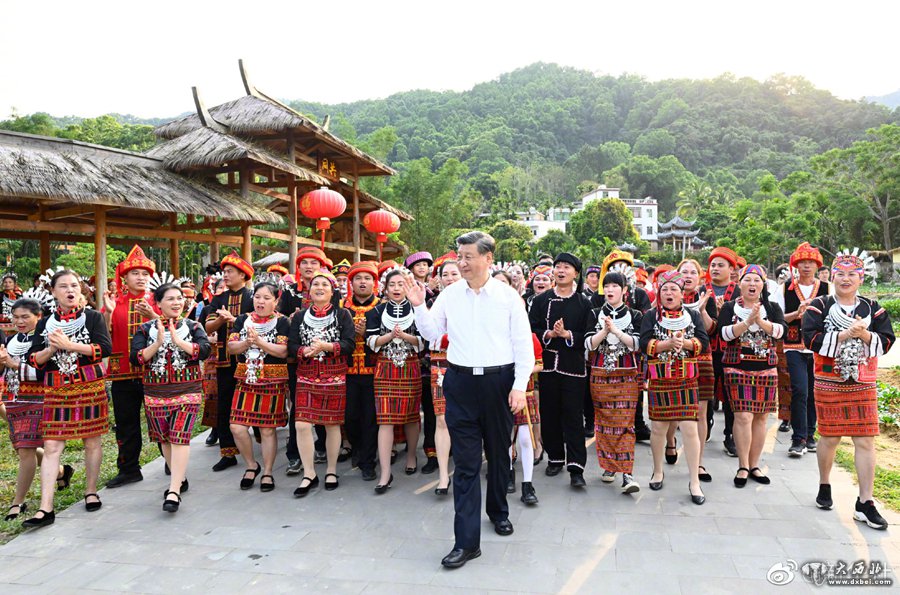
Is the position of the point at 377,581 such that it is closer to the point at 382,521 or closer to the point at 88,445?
the point at 382,521

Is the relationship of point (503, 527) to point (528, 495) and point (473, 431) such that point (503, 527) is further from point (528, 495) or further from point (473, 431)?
point (473, 431)

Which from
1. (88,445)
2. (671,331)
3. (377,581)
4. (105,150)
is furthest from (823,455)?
(105,150)

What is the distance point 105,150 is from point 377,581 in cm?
944

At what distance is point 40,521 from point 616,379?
4.15 m

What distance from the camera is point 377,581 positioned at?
3061mm

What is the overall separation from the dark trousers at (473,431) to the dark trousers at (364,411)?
5.16ft

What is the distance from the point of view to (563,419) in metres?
4.73

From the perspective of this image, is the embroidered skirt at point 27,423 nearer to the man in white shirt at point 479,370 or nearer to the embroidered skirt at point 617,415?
the man in white shirt at point 479,370

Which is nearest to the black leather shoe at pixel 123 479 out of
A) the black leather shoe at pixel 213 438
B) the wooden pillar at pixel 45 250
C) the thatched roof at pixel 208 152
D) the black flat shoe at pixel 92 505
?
the black flat shoe at pixel 92 505

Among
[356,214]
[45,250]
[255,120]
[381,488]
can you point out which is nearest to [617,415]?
[381,488]

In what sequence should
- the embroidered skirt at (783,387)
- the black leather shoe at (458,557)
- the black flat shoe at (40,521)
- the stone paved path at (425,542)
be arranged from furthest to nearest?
1. the embroidered skirt at (783,387)
2. the black flat shoe at (40,521)
3. the black leather shoe at (458,557)
4. the stone paved path at (425,542)

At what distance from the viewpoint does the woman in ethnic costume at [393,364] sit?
4562 mm

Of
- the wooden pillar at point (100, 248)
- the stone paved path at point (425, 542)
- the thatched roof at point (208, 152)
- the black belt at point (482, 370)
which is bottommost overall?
the stone paved path at point (425, 542)

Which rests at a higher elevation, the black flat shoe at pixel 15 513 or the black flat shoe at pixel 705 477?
the black flat shoe at pixel 15 513
